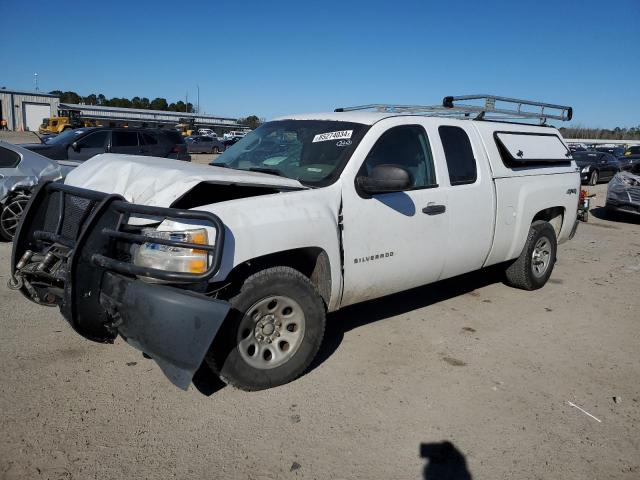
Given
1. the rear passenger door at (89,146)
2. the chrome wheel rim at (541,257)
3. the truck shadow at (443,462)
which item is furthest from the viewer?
the rear passenger door at (89,146)

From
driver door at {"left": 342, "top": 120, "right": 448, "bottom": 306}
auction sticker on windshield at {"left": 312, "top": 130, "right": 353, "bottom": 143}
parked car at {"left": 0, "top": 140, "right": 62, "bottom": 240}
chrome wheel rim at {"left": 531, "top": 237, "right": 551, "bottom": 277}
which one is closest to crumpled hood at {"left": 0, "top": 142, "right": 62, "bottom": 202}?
parked car at {"left": 0, "top": 140, "right": 62, "bottom": 240}

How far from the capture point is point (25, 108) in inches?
2616

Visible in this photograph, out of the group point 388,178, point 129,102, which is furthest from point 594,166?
point 129,102

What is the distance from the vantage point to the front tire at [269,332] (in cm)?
320

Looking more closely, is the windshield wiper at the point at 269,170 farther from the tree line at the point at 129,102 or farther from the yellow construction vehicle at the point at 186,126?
the tree line at the point at 129,102

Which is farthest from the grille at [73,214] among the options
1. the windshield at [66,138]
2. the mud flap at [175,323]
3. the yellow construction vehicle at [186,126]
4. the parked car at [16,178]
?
the yellow construction vehicle at [186,126]

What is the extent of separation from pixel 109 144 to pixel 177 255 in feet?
38.0

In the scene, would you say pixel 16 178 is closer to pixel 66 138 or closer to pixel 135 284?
pixel 66 138

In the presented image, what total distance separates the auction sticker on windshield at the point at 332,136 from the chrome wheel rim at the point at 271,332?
1.46 meters

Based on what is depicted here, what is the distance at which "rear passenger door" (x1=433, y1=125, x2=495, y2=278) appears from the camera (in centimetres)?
454

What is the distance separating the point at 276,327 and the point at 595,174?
22134 millimetres

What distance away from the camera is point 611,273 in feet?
23.7

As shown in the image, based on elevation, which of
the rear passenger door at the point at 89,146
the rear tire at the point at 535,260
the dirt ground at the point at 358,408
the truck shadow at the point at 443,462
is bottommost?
the truck shadow at the point at 443,462

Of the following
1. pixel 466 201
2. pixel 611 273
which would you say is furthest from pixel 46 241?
pixel 611 273
